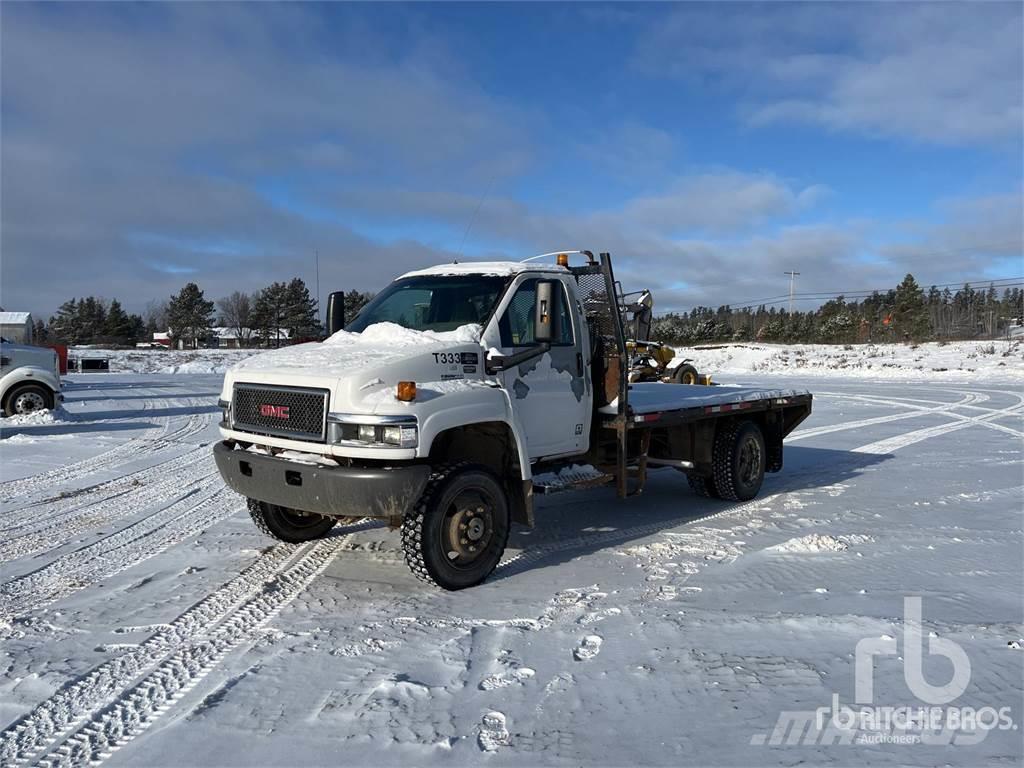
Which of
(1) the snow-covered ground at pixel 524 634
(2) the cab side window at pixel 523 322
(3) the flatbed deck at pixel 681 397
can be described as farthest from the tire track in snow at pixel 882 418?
(2) the cab side window at pixel 523 322

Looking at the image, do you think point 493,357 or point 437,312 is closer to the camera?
point 493,357

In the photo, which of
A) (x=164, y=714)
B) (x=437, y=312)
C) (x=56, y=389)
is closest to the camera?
(x=164, y=714)

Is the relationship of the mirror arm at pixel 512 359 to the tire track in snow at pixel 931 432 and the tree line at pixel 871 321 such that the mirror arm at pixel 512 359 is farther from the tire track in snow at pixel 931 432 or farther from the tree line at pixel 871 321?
the tree line at pixel 871 321

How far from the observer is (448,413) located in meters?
4.86

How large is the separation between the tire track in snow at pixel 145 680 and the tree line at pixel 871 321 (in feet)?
148

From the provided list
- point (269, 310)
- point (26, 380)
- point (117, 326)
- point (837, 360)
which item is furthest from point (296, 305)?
point (26, 380)

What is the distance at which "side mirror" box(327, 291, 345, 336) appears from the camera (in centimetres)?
682

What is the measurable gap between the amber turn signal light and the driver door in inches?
37.8

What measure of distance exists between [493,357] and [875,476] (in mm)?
5896

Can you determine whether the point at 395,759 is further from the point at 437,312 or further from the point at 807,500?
the point at 807,500

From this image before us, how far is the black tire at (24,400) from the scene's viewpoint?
14430 mm

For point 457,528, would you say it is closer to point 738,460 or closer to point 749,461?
point 738,460

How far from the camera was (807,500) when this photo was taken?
7.79 metres

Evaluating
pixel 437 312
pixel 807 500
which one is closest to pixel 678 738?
pixel 437 312
